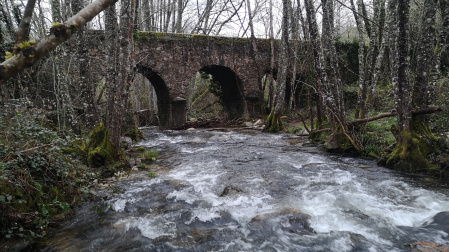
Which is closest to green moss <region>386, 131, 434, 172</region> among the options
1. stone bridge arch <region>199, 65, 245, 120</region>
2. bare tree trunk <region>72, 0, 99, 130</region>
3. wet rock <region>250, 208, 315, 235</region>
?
wet rock <region>250, 208, 315, 235</region>

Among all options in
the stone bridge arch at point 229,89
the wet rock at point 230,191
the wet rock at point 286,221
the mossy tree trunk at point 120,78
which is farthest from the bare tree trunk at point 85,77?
the stone bridge arch at point 229,89

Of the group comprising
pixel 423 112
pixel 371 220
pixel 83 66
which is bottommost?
pixel 371 220

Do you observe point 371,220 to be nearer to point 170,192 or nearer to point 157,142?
point 170,192

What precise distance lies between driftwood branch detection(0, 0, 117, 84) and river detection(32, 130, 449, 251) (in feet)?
7.76

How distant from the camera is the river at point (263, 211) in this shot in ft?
11.1

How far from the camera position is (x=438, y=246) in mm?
3127

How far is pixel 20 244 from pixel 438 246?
429cm

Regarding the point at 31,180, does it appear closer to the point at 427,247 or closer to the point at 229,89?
the point at 427,247

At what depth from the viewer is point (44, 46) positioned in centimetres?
160

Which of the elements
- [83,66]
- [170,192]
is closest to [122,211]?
[170,192]

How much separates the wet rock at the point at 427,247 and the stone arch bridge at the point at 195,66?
12.1 m

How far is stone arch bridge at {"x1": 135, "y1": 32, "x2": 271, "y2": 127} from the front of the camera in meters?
13.9

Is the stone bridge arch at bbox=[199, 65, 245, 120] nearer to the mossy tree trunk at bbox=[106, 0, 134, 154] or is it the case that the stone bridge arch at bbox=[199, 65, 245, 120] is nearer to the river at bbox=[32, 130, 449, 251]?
the mossy tree trunk at bbox=[106, 0, 134, 154]

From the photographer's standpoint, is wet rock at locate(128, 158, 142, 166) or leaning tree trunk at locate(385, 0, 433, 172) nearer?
leaning tree trunk at locate(385, 0, 433, 172)
